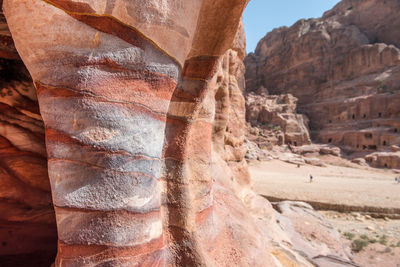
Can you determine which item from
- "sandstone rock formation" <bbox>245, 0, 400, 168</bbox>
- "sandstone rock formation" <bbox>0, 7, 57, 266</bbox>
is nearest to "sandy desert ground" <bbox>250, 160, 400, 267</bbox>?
"sandstone rock formation" <bbox>0, 7, 57, 266</bbox>

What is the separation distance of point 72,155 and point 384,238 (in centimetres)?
789

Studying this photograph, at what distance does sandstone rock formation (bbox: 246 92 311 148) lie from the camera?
25.8 meters

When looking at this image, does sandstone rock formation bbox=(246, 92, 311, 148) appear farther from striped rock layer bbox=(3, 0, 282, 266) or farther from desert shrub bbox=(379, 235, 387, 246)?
striped rock layer bbox=(3, 0, 282, 266)

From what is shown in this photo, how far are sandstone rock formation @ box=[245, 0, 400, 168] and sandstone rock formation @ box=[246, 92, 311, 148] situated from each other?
352cm

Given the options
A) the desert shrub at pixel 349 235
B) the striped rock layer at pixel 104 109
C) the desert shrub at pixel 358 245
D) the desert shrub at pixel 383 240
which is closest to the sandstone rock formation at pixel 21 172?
the striped rock layer at pixel 104 109

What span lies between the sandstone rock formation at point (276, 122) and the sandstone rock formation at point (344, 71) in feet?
11.5

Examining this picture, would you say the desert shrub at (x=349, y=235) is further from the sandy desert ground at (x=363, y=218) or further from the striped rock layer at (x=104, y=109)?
the striped rock layer at (x=104, y=109)

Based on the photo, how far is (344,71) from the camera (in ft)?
106

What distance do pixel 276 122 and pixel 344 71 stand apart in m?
14.0

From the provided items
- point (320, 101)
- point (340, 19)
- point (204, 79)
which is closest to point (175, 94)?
point (204, 79)

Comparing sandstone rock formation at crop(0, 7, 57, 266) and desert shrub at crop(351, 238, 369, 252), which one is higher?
sandstone rock formation at crop(0, 7, 57, 266)

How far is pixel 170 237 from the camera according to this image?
1572mm

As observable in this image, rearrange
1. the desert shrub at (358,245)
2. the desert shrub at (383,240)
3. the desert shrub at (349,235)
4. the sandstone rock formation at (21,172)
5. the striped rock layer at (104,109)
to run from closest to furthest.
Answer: the striped rock layer at (104,109) < the sandstone rock formation at (21,172) < the desert shrub at (358,245) < the desert shrub at (383,240) < the desert shrub at (349,235)

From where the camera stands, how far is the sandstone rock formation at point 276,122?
25750 millimetres
